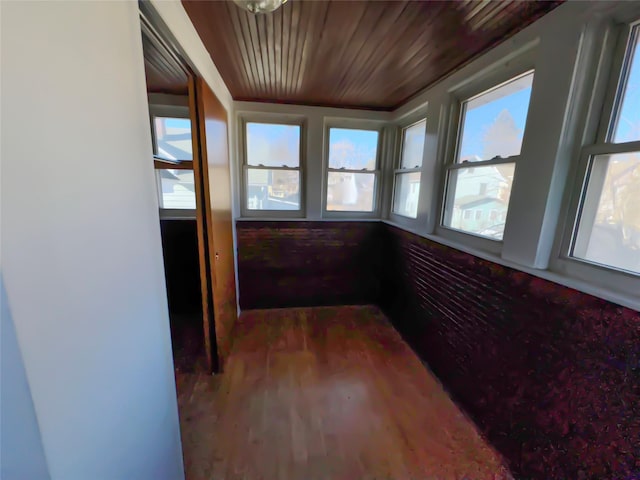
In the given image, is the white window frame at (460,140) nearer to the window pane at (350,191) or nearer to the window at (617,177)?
the window at (617,177)

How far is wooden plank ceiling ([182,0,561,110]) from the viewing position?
125cm

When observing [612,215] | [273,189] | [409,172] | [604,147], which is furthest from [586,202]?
[273,189]

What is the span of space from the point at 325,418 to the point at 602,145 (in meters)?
1.99

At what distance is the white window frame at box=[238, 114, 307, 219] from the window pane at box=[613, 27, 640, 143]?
231 centimetres

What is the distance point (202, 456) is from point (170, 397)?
1.79ft

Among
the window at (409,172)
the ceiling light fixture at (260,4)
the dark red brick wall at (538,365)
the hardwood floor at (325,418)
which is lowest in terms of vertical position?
the hardwood floor at (325,418)

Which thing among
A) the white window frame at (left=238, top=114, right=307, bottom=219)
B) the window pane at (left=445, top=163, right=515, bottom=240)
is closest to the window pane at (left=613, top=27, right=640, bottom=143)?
the window pane at (left=445, top=163, right=515, bottom=240)

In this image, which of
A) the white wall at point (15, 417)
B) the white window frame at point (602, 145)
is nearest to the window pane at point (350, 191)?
the white window frame at point (602, 145)

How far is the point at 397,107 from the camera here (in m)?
2.71

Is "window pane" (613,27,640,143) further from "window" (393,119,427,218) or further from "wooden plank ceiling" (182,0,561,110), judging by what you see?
"window" (393,119,427,218)

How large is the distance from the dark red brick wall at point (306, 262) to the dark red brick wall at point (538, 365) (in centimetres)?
102

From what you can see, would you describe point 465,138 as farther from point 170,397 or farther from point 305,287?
point 170,397

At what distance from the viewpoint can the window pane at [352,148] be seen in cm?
290

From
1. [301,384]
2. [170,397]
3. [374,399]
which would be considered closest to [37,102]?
[170,397]
